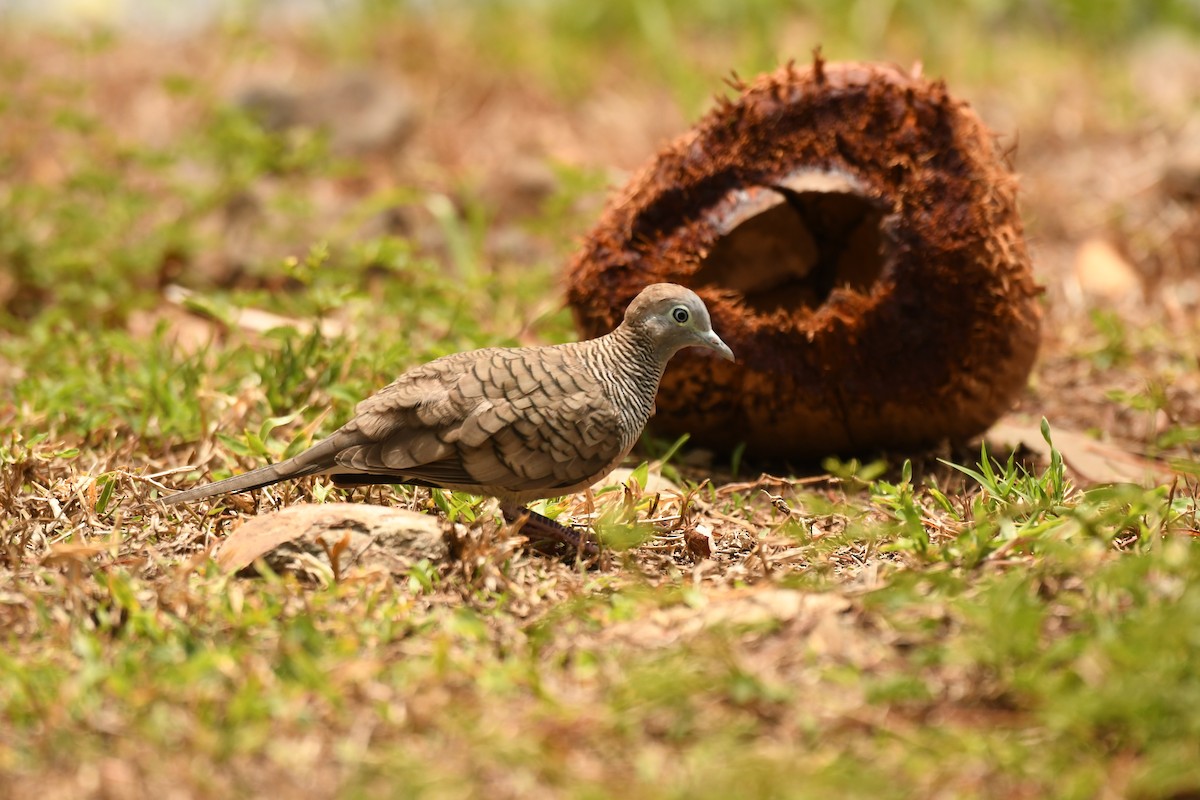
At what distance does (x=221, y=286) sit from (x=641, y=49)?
4.01 metres

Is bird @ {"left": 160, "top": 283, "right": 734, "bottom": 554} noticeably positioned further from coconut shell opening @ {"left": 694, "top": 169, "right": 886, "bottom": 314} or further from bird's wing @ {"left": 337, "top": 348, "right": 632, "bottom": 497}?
coconut shell opening @ {"left": 694, "top": 169, "right": 886, "bottom": 314}

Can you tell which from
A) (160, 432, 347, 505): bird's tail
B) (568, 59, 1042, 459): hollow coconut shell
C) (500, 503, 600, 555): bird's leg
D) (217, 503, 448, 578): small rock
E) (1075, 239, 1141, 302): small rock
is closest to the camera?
(217, 503, 448, 578): small rock


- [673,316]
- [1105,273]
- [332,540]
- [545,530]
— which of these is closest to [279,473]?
[332,540]

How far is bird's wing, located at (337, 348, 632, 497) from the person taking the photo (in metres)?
3.10

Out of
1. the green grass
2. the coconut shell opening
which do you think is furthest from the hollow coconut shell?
the green grass

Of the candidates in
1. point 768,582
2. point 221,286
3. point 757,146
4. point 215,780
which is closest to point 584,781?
point 215,780

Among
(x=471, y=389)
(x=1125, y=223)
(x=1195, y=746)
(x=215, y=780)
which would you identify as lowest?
(x=215, y=780)

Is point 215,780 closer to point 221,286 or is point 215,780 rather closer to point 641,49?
point 221,286

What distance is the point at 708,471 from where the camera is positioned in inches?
161

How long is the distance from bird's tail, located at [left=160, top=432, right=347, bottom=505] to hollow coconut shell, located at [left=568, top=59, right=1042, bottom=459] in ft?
3.80

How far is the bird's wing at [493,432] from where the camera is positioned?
10.2ft

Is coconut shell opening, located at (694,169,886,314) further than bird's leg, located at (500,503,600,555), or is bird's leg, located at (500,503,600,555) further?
coconut shell opening, located at (694,169,886,314)

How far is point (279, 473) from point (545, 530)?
0.67m

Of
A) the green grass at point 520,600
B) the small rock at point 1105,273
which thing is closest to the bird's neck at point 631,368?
the green grass at point 520,600
